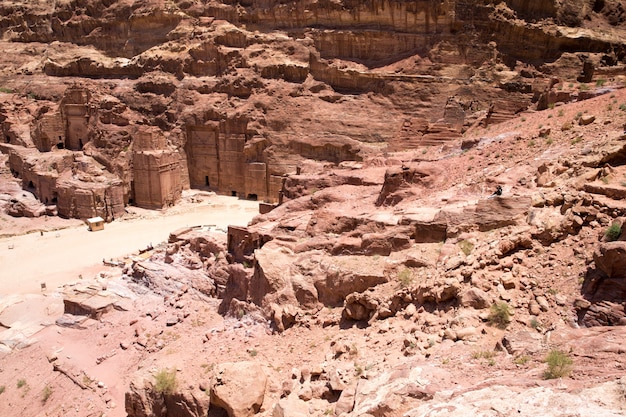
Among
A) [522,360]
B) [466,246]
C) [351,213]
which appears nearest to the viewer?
[522,360]

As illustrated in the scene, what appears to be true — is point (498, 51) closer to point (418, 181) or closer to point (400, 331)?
point (418, 181)

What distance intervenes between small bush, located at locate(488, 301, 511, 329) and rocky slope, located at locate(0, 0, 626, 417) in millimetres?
33

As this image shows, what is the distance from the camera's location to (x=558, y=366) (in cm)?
470

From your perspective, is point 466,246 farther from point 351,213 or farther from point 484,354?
point 351,213

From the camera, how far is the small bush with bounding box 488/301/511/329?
6.39 meters

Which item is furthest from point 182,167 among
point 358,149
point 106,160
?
point 358,149

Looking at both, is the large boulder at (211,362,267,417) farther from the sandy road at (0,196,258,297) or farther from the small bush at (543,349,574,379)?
the sandy road at (0,196,258,297)

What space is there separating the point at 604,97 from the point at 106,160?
1005 inches

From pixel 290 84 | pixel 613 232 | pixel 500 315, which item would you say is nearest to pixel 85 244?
pixel 290 84

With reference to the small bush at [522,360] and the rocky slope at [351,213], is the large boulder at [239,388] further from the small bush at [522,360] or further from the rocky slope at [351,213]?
the small bush at [522,360]

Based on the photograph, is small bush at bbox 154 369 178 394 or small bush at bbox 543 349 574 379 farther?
small bush at bbox 154 369 178 394

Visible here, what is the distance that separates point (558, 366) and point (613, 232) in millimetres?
2941

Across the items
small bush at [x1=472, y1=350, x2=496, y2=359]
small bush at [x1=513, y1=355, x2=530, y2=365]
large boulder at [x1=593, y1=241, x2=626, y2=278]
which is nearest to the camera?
small bush at [x1=513, y1=355, x2=530, y2=365]

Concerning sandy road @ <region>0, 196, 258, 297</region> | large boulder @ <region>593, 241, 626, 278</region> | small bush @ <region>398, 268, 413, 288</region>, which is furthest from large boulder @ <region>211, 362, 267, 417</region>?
sandy road @ <region>0, 196, 258, 297</region>
